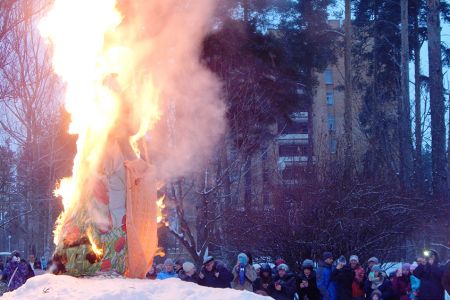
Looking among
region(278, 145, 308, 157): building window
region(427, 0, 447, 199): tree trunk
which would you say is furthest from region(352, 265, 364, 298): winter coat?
region(427, 0, 447, 199): tree trunk

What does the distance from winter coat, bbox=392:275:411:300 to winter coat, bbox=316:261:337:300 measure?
1110 millimetres

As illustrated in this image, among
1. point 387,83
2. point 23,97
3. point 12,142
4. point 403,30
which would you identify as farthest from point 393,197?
point 12,142

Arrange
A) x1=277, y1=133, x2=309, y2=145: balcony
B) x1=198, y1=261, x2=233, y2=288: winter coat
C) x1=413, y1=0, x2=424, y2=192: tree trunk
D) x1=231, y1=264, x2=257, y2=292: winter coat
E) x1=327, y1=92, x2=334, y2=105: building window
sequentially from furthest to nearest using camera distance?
x1=327, y1=92, x2=334, y2=105: building window, x1=277, y1=133, x2=309, y2=145: balcony, x1=413, y1=0, x2=424, y2=192: tree trunk, x1=231, y1=264, x2=257, y2=292: winter coat, x1=198, y1=261, x2=233, y2=288: winter coat

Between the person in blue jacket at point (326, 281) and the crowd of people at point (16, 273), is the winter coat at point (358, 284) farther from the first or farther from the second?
the crowd of people at point (16, 273)

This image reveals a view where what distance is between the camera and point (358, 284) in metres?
11.8

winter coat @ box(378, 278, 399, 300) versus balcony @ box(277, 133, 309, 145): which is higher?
balcony @ box(277, 133, 309, 145)

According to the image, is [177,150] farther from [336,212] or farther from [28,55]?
[28,55]

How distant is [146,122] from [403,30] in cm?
2008

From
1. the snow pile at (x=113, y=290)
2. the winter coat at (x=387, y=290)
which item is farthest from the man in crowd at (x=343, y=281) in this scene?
the snow pile at (x=113, y=290)

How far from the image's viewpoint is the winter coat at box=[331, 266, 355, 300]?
38.3ft

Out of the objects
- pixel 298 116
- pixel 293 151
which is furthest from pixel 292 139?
pixel 298 116

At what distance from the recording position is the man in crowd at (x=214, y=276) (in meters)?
11.1

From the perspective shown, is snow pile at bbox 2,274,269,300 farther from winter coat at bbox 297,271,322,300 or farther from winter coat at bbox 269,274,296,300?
winter coat at bbox 297,271,322,300

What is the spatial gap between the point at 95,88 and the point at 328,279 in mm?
6544
